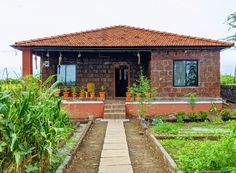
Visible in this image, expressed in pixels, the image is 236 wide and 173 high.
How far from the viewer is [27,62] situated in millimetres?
19984

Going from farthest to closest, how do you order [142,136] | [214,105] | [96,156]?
[214,105]
[142,136]
[96,156]

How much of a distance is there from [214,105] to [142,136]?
25.4 ft

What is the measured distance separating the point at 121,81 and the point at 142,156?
14468mm

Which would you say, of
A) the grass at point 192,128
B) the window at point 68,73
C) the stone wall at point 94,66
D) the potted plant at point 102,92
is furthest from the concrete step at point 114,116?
the window at point 68,73

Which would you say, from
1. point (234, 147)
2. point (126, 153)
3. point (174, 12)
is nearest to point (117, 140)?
point (126, 153)

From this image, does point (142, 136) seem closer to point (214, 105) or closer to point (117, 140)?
point (117, 140)

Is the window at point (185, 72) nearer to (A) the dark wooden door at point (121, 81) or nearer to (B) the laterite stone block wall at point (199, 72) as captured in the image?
(B) the laterite stone block wall at point (199, 72)

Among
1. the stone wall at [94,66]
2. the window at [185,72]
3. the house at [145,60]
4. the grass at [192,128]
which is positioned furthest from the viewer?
the stone wall at [94,66]

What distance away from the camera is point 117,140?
11.8 m

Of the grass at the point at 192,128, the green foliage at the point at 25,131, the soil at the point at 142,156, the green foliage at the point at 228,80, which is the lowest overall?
the soil at the point at 142,156

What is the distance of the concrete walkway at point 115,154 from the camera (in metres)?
7.84

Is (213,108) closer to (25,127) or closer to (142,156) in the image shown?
(142,156)

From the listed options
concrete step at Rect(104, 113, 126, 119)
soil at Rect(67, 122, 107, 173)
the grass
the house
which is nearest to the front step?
concrete step at Rect(104, 113, 126, 119)

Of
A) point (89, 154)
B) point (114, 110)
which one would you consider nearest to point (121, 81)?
point (114, 110)
